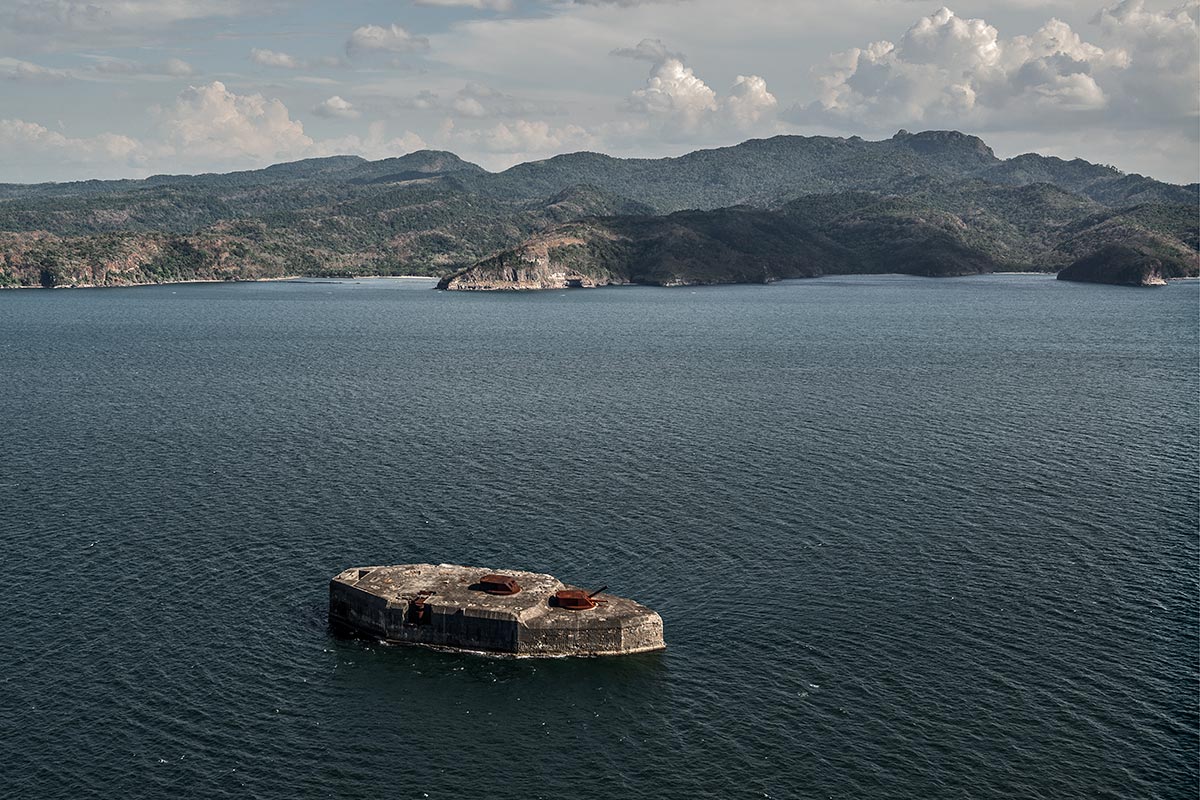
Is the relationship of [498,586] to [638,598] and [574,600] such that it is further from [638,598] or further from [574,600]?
[638,598]

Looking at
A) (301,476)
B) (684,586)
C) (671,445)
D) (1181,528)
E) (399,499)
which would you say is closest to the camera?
(684,586)

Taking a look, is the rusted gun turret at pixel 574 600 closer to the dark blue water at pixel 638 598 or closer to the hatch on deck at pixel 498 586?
the hatch on deck at pixel 498 586

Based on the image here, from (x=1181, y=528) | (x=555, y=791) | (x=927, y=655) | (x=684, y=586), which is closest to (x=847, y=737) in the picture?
(x=927, y=655)

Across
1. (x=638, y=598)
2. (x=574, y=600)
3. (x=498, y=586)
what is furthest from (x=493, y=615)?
(x=638, y=598)

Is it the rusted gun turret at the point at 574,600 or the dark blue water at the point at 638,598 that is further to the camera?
the rusted gun turret at the point at 574,600

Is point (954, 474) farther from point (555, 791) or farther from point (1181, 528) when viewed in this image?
point (555, 791)

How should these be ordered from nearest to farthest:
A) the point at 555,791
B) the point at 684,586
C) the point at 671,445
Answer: the point at 555,791
the point at 684,586
the point at 671,445

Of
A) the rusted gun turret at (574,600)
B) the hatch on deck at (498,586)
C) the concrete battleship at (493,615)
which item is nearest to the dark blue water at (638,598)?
the concrete battleship at (493,615)
